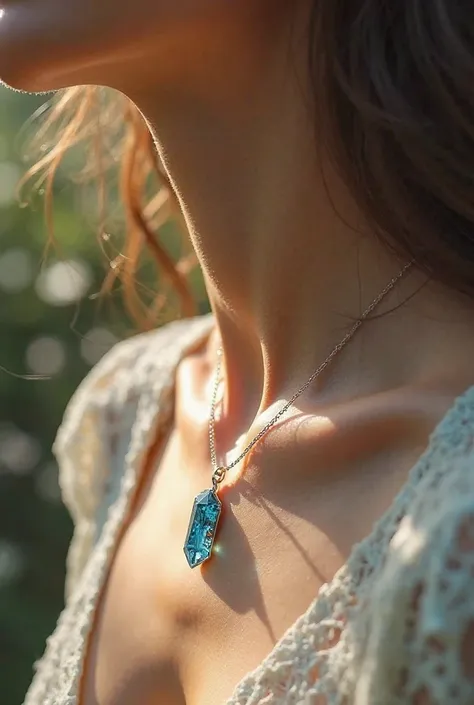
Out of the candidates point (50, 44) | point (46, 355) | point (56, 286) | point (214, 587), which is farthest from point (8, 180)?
point (214, 587)

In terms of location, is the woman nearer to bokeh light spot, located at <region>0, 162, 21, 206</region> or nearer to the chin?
the chin

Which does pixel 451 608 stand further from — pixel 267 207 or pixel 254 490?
pixel 267 207

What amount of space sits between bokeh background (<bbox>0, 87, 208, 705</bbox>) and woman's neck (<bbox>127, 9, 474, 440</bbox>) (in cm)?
128

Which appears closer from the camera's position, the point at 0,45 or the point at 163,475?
the point at 0,45

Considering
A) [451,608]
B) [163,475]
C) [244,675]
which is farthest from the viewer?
[163,475]

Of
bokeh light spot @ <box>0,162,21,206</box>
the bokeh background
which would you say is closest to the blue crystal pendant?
the bokeh background

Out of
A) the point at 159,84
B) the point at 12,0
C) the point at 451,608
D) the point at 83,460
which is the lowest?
the point at 83,460

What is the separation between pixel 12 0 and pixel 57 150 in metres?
0.41

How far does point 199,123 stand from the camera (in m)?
1.01

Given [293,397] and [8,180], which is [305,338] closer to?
[293,397]

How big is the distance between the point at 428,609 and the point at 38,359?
1803 mm

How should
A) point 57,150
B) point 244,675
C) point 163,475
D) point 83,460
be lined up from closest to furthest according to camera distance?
1. point 244,675
2. point 163,475
3. point 57,150
4. point 83,460

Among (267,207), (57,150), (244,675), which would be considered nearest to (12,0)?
(267,207)

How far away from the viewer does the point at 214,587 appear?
977 millimetres
